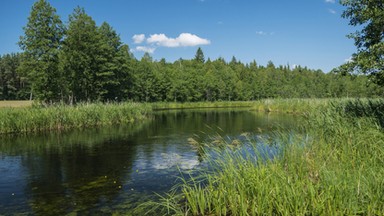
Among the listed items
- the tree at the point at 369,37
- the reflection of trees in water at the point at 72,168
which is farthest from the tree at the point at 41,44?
the tree at the point at 369,37

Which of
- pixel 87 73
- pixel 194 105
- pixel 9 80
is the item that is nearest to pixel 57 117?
pixel 87 73

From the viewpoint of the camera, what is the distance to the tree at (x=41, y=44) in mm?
39062

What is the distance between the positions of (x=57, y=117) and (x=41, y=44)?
1538cm

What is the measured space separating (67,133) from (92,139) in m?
4.68

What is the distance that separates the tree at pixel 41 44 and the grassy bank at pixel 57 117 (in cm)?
1153

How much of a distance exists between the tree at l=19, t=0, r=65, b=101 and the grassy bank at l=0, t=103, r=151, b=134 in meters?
11.5

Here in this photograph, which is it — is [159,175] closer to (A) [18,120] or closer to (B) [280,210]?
(B) [280,210]

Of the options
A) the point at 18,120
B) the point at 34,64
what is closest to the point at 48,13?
the point at 34,64

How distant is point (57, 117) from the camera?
1126 inches

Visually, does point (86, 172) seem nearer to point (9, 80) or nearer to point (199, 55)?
point (9, 80)

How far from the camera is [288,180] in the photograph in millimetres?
6020

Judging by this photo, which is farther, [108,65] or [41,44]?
[108,65]

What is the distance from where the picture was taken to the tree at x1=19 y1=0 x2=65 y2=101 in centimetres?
3906

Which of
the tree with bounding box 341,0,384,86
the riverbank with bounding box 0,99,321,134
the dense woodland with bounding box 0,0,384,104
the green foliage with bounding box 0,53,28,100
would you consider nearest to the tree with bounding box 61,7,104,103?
the dense woodland with bounding box 0,0,384,104
